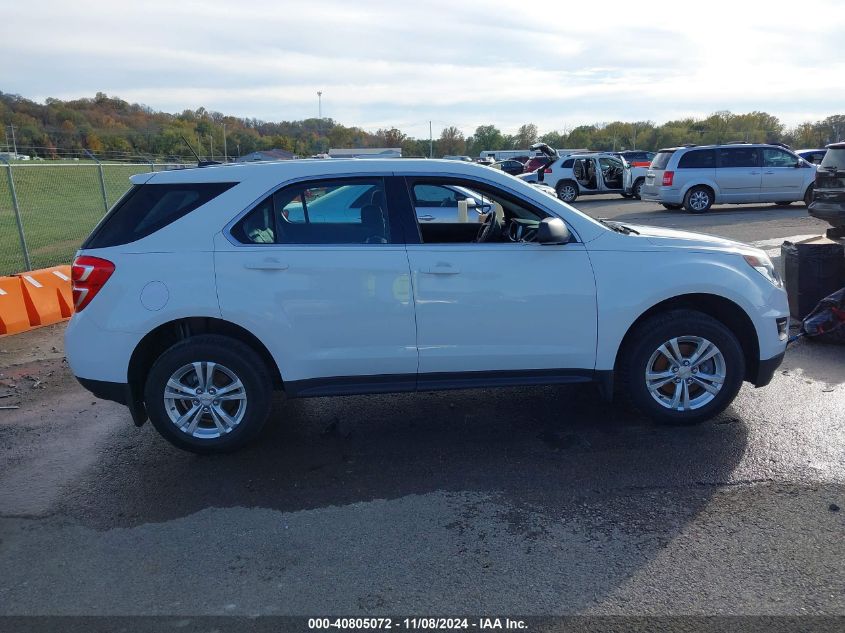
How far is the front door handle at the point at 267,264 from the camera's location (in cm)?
446

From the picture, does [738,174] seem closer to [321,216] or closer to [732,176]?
[732,176]

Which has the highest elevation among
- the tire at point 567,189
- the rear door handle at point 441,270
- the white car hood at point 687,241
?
the white car hood at point 687,241

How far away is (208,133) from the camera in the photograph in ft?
105

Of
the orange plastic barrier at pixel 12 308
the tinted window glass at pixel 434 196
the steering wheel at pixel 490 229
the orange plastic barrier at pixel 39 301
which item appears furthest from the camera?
the orange plastic barrier at pixel 39 301

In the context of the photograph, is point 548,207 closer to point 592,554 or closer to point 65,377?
point 592,554

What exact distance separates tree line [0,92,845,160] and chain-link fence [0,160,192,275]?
143 cm

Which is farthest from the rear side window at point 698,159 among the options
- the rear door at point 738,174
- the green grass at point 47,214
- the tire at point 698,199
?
the green grass at point 47,214

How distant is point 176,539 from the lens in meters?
3.71

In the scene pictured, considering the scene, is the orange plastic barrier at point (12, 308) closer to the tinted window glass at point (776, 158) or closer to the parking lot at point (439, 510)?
the parking lot at point (439, 510)

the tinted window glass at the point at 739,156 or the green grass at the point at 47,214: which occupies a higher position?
the tinted window glass at the point at 739,156

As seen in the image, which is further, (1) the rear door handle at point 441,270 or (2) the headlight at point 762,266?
(2) the headlight at point 762,266

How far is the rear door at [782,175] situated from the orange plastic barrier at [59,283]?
17505 mm

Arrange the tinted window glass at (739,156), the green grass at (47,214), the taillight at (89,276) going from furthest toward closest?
the tinted window glass at (739,156) → the green grass at (47,214) → the taillight at (89,276)

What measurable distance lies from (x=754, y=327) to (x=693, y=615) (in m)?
2.48
